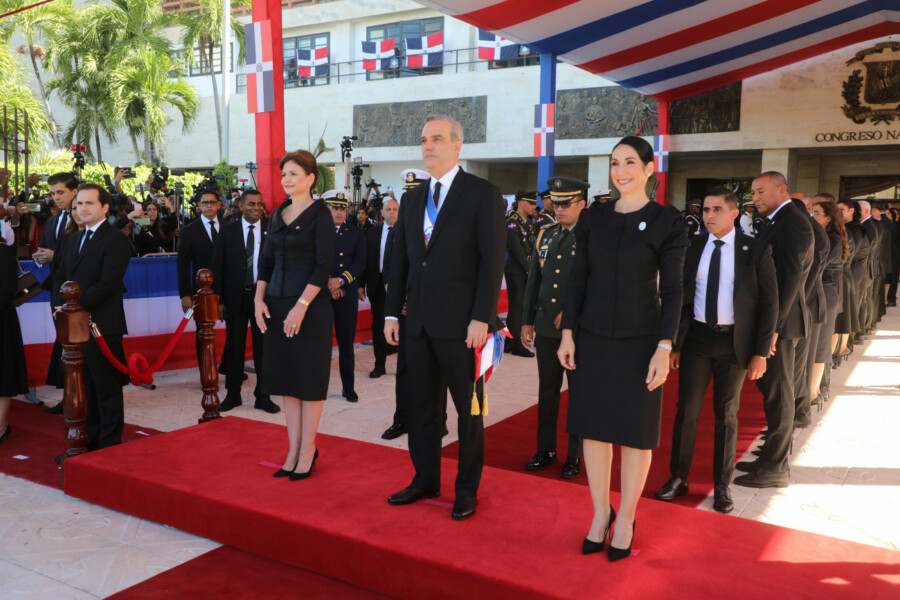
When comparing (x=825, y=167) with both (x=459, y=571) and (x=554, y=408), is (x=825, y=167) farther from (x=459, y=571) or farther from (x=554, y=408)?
(x=459, y=571)

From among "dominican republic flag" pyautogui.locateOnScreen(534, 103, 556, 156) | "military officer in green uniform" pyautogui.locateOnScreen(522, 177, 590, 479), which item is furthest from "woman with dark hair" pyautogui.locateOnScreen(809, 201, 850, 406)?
"dominican republic flag" pyautogui.locateOnScreen(534, 103, 556, 156)

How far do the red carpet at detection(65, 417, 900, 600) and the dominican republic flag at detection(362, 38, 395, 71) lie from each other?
1798 centimetres

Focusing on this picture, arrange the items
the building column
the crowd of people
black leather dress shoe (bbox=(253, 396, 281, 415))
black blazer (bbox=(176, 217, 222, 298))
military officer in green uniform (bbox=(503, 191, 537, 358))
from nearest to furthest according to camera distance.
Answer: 1. the crowd of people
2. black leather dress shoe (bbox=(253, 396, 281, 415))
3. black blazer (bbox=(176, 217, 222, 298))
4. military officer in green uniform (bbox=(503, 191, 537, 358))
5. the building column

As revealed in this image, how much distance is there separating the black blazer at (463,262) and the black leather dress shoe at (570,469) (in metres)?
1.48

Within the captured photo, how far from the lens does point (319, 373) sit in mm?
3445

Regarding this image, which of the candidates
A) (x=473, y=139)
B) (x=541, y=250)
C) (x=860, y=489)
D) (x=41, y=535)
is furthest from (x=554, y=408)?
(x=473, y=139)

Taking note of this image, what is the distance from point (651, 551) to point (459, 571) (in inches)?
28.7

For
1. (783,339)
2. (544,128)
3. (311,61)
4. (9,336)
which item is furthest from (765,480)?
(311,61)

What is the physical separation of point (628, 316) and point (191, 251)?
4.36 metres

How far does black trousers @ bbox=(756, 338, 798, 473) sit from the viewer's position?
405 centimetres

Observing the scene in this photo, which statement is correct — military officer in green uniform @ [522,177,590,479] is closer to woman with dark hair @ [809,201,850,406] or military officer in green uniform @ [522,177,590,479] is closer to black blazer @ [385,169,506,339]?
black blazer @ [385,169,506,339]

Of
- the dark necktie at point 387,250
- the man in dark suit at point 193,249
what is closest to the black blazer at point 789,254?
the dark necktie at point 387,250

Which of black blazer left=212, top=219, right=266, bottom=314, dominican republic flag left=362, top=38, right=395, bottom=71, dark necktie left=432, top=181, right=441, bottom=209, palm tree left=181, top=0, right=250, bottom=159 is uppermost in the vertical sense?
palm tree left=181, top=0, right=250, bottom=159

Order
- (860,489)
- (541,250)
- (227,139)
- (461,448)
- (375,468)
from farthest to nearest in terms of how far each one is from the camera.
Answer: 1. (227,139)
2. (541,250)
3. (860,489)
4. (375,468)
5. (461,448)
